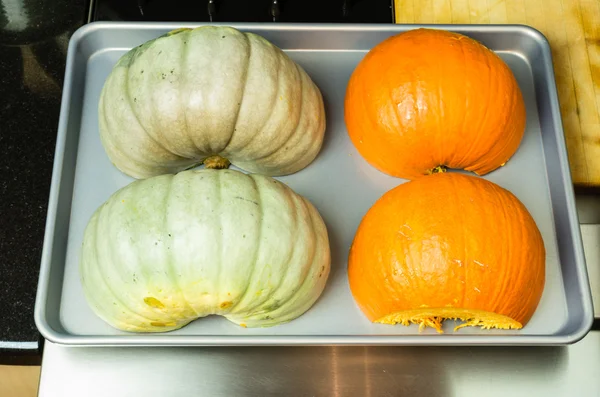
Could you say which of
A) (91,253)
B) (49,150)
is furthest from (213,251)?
(49,150)

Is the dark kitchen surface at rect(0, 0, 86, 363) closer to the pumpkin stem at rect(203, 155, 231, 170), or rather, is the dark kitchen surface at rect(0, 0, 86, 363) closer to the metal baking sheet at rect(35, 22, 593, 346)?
the metal baking sheet at rect(35, 22, 593, 346)

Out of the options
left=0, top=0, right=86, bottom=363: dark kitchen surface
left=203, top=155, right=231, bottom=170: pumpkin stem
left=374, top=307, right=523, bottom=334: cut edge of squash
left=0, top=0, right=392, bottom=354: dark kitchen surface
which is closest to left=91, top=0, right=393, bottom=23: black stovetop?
left=0, top=0, right=392, bottom=354: dark kitchen surface

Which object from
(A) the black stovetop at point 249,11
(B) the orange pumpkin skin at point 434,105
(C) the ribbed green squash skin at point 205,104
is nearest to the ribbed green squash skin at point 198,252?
(C) the ribbed green squash skin at point 205,104

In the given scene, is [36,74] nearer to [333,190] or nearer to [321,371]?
[333,190]

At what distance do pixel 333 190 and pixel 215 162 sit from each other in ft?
0.71

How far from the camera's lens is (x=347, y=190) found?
3.58 ft

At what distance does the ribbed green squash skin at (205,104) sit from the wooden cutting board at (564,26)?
1.31 ft

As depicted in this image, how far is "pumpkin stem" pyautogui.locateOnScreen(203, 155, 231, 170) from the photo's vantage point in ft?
3.24

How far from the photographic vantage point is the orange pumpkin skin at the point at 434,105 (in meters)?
0.95

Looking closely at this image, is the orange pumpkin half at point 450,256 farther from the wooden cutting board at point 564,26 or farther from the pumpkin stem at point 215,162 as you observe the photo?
A: the wooden cutting board at point 564,26

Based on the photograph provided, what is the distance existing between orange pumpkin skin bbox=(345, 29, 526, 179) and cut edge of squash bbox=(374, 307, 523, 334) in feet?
0.78

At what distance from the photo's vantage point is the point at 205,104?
2.99ft

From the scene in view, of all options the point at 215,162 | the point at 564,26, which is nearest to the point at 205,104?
the point at 215,162

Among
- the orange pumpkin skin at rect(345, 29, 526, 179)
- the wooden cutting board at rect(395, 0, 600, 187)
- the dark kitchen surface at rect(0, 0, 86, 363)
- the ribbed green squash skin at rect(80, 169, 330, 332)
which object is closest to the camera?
the ribbed green squash skin at rect(80, 169, 330, 332)
